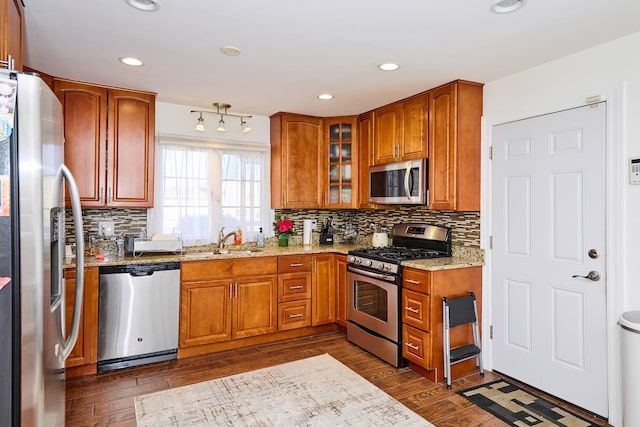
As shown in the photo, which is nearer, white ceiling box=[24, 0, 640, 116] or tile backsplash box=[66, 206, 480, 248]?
white ceiling box=[24, 0, 640, 116]

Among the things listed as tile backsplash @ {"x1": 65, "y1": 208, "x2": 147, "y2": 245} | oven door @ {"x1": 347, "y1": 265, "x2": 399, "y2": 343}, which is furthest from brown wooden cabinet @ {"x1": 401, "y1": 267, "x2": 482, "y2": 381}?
tile backsplash @ {"x1": 65, "y1": 208, "x2": 147, "y2": 245}

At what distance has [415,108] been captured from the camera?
11.9ft

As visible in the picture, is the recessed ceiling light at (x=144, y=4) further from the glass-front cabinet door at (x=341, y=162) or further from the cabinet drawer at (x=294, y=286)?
the glass-front cabinet door at (x=341, y=162)

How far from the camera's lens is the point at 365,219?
4875 mm

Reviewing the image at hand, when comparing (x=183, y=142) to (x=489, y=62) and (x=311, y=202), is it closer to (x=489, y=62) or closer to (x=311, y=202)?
(x=311, y=202)

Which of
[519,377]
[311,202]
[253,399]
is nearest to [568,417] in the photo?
[519,377]

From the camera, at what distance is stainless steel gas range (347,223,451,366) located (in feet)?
10.9

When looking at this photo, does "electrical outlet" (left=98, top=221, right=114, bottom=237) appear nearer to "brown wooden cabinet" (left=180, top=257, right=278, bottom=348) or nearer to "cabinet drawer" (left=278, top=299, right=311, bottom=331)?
"brown wooden cabinet" (left=180, top=257, right=278, bottom=348)

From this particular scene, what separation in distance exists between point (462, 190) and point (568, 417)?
67.7 inches

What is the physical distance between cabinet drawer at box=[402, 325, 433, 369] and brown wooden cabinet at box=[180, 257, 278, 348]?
4.41 ft

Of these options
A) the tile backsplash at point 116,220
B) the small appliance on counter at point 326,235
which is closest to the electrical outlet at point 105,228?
the tile backsplash at point 116,220

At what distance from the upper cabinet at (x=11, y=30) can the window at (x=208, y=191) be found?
2.03 metres

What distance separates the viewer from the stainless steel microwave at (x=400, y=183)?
11.6 ft

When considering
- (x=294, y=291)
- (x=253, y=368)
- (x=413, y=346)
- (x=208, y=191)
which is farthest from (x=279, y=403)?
(x=208, y=191)
